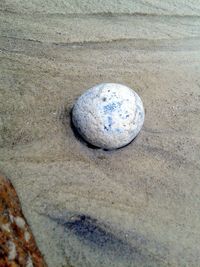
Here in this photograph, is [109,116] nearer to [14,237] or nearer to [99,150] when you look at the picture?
[99,150]

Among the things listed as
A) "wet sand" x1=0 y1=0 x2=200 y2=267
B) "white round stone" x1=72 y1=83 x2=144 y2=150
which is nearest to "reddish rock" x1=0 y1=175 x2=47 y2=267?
"wet sand" x1=0 y1=0 x2=200 y2=267

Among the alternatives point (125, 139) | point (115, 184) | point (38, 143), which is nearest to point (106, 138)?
point (125, 139)

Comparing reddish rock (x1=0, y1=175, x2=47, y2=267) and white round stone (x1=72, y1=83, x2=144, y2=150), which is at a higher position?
white round stone (x1=72, y1=83, x2=144, y2=150)

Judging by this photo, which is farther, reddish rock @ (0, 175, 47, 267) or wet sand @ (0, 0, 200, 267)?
wet sand @ (0, 0, 200, 267)

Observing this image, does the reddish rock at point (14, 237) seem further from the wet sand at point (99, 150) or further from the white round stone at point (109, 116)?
the white round stone at point (109, 116)

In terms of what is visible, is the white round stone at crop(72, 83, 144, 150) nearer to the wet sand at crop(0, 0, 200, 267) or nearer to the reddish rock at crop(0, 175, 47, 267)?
the wet sand at crop(0, 0, 200, 267)
